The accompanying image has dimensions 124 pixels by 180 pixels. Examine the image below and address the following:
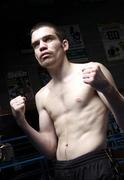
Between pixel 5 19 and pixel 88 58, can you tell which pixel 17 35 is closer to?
pixel 5 19

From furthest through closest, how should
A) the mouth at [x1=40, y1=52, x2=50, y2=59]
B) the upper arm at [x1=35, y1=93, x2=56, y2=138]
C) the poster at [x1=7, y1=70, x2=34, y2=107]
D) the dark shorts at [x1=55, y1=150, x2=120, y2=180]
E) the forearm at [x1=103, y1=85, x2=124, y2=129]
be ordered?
1. the poster at [x1=7, y1=70, x2=34, y2=107]
2. the upper arm at [x1=35, y1=93, x2=56, y2=138]
3. the mouth at [x1=40, y1=52, x2=50, y2=59]
4. the dark shorts at [x1=55, y1=150, x2=120, y2=180]
5. the forearm at [x1=103, y1=85, x2=124, y2=129]

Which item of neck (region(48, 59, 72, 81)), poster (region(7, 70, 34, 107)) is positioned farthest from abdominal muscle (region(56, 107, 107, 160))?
poster (region(7, 70, 34, 107))

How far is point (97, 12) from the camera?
4.32 metres

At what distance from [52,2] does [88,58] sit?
777 mm

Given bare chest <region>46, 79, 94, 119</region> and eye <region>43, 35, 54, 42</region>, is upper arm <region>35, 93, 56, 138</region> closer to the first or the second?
bare chest <region>46, 79, 94, 119</region>

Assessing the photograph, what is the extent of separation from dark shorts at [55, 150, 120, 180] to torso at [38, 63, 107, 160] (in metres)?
0.03

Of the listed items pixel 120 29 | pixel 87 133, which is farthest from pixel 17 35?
pixel 87 133

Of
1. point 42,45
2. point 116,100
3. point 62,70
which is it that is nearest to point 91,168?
point 116,100

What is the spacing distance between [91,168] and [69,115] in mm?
247

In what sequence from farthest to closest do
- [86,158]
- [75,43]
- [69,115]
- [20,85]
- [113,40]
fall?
[113,40] < [75,43] < [20,85] < [69,115] < [86,158]

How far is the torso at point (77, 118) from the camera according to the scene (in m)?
1.46

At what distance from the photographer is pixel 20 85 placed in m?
3.66

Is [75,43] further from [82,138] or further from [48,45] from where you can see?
[82,138]

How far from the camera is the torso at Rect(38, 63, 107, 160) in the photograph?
1.46m
